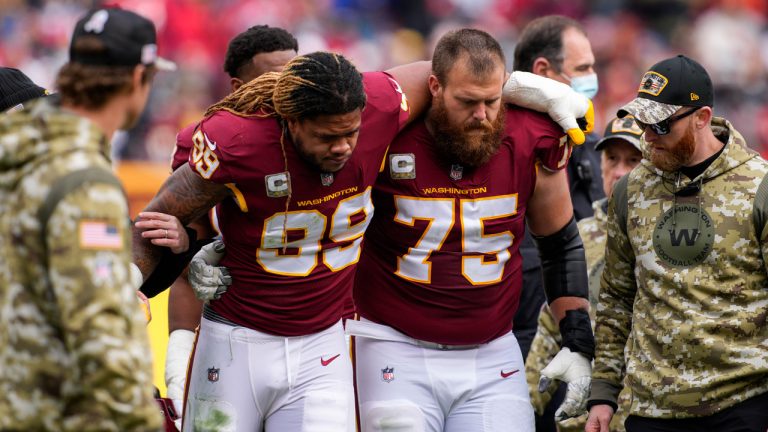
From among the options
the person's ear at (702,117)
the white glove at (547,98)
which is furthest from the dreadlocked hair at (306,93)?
the person's ear at (702,117)

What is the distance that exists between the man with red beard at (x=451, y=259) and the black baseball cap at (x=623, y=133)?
88 centimetres

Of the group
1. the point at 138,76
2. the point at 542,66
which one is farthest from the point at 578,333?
the point at 138,76

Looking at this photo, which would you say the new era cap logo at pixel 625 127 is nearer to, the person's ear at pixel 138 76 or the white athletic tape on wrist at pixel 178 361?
the white athletic tape on wrist at pixel 178 361

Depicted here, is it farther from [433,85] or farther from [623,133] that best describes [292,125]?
[623,133]

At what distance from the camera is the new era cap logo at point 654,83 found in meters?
4.28

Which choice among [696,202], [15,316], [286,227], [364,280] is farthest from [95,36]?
[696,202]

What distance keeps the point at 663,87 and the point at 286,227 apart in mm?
1400

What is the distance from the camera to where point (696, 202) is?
4.21m

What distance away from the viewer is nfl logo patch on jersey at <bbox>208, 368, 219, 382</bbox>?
4230 millimetres

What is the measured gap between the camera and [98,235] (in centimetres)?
276

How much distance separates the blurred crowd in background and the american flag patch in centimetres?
890

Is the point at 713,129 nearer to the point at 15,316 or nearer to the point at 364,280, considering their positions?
the point at 364,280

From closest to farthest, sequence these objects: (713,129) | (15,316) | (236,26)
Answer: (15,316) < (713,129) < (236,26)

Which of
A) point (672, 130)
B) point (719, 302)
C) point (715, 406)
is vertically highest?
point (672, 130)
